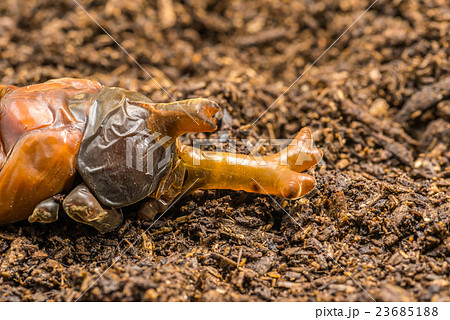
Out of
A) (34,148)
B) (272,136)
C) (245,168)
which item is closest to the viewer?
(34,148)

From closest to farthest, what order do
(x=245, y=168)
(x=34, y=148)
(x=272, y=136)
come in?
(x=34, y=148)
(x=245, y=168)
(x=272, y=136)

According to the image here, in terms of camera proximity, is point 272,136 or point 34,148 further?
point 272,136

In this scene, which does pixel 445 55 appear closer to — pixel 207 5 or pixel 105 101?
pixel 207 5

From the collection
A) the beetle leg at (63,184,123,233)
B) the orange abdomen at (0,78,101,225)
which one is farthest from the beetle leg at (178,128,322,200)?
the orange abdomen at (0,78,101,225)

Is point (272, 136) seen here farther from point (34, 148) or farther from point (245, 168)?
point (34, 148)

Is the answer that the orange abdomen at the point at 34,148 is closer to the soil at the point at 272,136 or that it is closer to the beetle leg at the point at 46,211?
the beetle leg at the point at 46,211

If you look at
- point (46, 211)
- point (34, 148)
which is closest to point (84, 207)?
point (46, 211)

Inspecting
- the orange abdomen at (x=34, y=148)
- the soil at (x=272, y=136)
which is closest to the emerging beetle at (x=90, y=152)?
the orange abdomen at (x=34, y=148)
